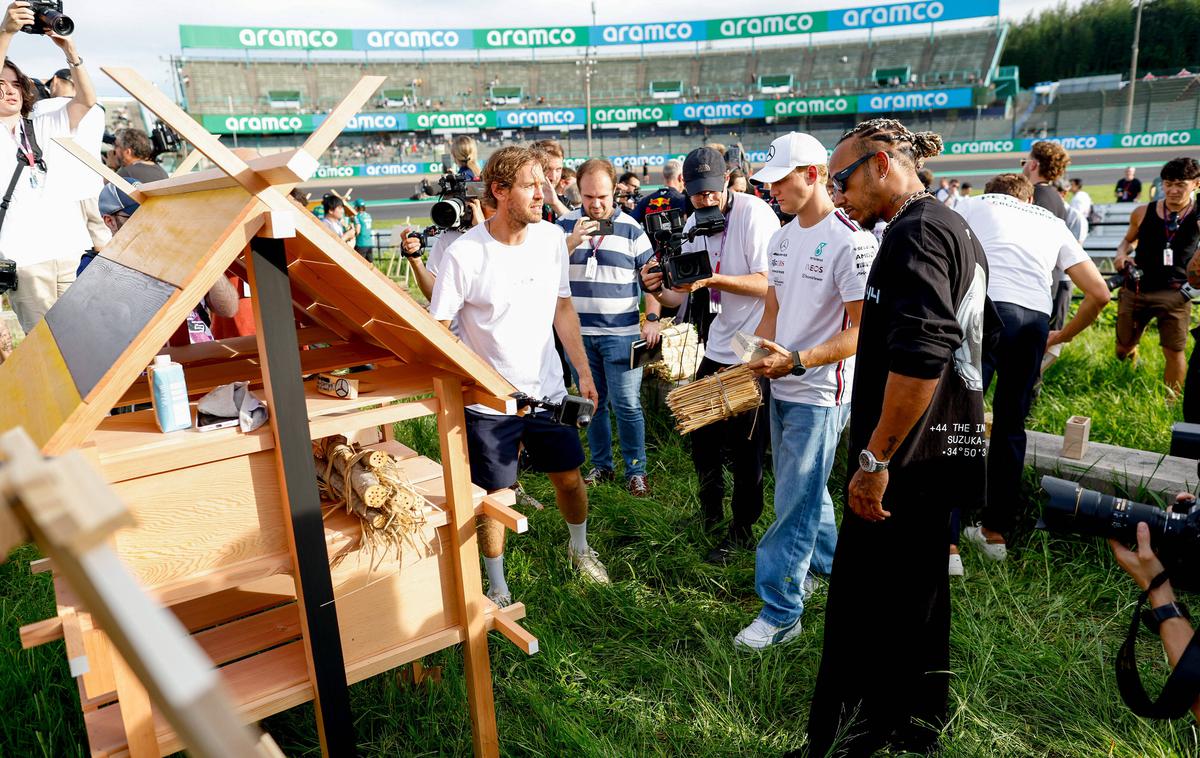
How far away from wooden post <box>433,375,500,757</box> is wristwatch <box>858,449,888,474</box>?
1.21 meters

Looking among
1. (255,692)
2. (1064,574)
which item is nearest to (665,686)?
(255,692)

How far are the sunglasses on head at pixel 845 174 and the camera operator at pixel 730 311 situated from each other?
1.51 meters

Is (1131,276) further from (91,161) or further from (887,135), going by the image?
(91,161)

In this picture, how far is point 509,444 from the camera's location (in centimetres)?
351

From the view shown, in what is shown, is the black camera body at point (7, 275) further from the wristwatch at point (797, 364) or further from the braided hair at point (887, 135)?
the braided hair at point (887, 135)

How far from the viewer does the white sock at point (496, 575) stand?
3530mm

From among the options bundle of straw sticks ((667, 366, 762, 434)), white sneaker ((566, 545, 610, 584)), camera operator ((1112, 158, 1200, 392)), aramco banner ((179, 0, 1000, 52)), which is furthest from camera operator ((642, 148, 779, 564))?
aramco banner ((179, 0, 1000, 52))

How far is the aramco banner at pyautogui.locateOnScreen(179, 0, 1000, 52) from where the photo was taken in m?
47.9

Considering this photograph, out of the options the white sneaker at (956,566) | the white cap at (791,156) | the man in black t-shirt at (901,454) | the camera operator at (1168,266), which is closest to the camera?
the man in black t-shirt at (901,454)

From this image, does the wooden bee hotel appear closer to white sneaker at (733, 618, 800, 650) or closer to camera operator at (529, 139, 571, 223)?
white sneaker at (733, 618, 800, 650)

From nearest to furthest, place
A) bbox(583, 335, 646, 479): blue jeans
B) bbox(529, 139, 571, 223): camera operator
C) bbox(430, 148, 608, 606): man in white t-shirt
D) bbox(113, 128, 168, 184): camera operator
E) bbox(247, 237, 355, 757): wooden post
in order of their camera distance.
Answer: bbox(247, 237, 355, 757): wooden post → bbox(430, 148, 608, 606): man in white t-shirt → bbox(583, 335, 646, 479): blue jeans → bbox(113, 128, 168, 184): camera operator → bbox(529, 139, 571, 223): camera operator

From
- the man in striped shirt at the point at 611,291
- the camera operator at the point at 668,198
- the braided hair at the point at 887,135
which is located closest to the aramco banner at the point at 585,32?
the camera operator at the point at 668,198

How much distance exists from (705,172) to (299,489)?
8.83 ft

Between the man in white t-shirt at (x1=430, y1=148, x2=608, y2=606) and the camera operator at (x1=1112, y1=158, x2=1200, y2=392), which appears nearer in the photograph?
the man in white t-shirt at (x1=430, y1=148, x2=608, y2=606)
